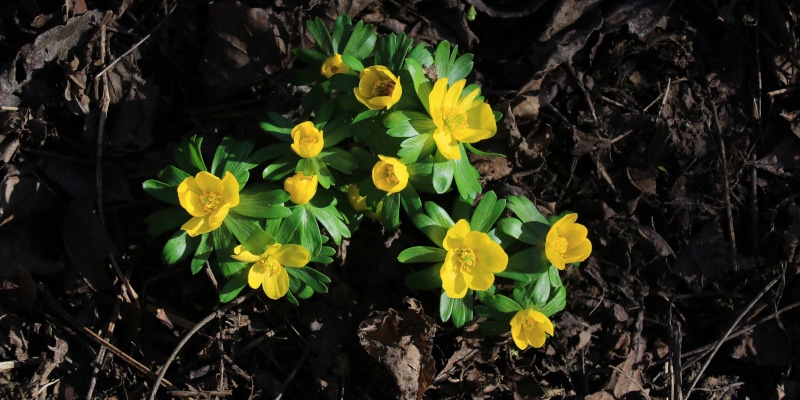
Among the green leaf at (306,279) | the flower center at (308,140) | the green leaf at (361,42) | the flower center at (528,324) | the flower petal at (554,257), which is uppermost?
the green leaf at (361,42)

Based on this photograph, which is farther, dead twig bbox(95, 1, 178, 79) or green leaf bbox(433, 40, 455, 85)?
dead twig bbox(95, 1, 178, 79)

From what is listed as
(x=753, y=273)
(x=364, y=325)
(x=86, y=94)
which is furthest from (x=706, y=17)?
(x=86, y=94)

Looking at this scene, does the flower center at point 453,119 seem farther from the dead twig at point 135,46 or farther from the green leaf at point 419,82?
the dead twig at point 135,46

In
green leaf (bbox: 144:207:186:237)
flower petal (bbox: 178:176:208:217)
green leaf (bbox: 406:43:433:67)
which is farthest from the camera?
green leaf (bbox: 406:43:433:67)

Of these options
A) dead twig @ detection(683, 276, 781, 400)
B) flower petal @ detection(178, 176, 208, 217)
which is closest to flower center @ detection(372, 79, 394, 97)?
flower petal @ detection(178, 176, 208, 217)

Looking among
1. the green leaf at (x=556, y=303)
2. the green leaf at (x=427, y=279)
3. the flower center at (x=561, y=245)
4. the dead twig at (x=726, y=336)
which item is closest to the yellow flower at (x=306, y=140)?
the green leaf at (x=427, y=279)

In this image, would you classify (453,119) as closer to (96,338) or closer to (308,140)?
(308,140)

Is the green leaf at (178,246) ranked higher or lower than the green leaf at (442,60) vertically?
lower

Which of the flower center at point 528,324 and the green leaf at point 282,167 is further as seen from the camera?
the flower center at point 528,324

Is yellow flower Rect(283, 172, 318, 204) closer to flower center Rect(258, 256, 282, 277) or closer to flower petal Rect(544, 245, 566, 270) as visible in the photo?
flower center Rect(258, 256, 282, 277)
